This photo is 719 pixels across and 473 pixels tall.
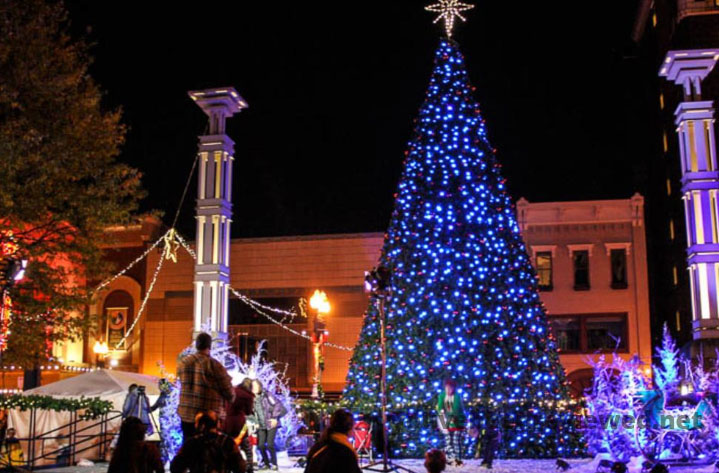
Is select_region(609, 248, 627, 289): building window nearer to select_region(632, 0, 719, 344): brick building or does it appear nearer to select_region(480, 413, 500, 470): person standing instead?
select_region(632, 0, 719, 344): brick building

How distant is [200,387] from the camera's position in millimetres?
8992

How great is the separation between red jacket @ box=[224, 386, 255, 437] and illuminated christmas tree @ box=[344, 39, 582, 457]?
7300 mm

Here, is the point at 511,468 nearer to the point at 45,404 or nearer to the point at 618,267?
the point at 45,404

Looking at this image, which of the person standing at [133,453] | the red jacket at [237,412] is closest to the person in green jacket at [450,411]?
the red jacket at [237,412]

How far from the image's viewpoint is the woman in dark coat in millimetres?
6109

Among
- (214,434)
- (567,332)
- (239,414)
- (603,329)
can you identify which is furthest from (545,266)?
(214,434)

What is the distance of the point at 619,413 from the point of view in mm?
A: 15766

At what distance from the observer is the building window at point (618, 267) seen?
3569 cm

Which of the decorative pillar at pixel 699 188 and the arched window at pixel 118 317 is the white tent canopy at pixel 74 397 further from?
the arched window at pixel 118 317

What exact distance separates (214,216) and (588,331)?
21.4 metres

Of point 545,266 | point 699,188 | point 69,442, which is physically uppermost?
point 545,266

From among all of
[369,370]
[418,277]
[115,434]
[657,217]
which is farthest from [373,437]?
[657,217]

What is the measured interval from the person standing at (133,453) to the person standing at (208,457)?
391 mm

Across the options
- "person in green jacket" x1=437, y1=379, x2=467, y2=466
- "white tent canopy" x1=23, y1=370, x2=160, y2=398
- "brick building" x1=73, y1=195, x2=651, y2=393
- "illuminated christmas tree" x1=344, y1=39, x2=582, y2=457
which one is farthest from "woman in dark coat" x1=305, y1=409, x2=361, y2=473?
"brick building" x1=73, y1=195, x2=651, y2=393
